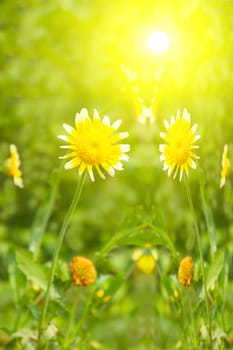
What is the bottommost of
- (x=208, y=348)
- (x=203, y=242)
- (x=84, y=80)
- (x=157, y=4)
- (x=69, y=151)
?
(x=208, y=348)

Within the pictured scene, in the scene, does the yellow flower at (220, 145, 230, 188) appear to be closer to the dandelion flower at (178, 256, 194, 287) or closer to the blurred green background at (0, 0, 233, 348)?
the blurred green background at (0, 0, 233, 348)

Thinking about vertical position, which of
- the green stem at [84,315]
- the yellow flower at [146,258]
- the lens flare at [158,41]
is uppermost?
the lens flare at [158,41]

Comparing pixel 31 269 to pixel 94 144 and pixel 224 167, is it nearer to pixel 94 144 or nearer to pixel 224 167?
pixel 94 144

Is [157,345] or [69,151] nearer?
[69,151]

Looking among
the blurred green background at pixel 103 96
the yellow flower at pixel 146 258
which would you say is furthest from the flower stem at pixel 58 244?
the yellow flower at pixel 146 258

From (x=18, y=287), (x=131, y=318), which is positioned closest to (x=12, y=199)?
(x=18, y=287)

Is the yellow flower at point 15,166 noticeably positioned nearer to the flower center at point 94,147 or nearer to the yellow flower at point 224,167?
the flower center at point 94,147

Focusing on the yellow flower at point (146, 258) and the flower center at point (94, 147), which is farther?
the yellow flower at point (146, 258)

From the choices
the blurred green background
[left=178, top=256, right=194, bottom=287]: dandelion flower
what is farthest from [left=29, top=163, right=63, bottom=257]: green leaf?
[left=178, top=256, right=194, bottom=287]: dandelion flower

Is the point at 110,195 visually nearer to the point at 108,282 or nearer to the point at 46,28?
the point at 108,282
